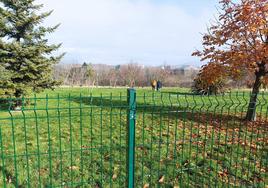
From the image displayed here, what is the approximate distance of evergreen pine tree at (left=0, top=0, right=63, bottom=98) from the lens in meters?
9.20

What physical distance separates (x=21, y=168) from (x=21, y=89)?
6271mm

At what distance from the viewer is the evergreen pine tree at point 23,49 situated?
9.20m

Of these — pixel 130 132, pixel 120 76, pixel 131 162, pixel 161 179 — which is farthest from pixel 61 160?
pixel 120 76

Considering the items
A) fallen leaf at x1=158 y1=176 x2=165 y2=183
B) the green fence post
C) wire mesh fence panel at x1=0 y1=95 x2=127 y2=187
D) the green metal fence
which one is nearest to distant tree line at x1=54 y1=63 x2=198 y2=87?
wire mesh fence panel at x1=0 y1=95 x2=127 y2=187

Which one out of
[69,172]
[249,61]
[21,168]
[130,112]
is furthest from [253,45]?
[21,168]

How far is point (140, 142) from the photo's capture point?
529cm

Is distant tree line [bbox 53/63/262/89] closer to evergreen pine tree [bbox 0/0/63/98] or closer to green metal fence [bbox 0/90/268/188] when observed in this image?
evergreen pine tree [bbox 0/0/63/98]

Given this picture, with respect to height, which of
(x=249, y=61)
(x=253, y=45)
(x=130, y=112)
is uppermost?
(x=253, y=45)

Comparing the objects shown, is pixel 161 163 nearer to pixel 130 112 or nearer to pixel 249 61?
pixel 130 112

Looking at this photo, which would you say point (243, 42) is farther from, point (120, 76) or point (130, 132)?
point (120, 76)

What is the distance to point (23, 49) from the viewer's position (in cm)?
936

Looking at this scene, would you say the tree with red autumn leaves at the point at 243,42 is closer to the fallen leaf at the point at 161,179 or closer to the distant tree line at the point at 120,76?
the fallen leaf at the point at 161,179

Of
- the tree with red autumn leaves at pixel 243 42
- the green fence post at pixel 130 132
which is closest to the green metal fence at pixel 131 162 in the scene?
the green fence post at pixel 130 132

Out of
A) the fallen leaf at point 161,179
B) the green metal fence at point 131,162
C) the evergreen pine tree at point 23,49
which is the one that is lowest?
the fallen leaf at point 161,179
